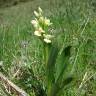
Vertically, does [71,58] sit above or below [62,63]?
below

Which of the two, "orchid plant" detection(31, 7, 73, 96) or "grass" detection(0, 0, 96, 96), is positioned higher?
"orchid plant" detection(31, 7, 73, 96)

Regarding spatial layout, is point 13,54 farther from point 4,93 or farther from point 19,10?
point 19,10

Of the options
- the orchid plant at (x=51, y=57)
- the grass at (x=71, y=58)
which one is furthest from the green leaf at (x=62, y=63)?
the grass at (x=71, y=58)

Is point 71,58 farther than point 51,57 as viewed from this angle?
Yes

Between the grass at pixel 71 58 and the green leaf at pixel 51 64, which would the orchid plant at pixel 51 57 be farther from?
the grass at pixel 71 58

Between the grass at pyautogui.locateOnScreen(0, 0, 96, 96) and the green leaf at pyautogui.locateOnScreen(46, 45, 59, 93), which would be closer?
the green leaf at pyautogui.locateOnScreen(46, 45, 59, 93)

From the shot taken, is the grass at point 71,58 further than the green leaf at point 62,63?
Yes

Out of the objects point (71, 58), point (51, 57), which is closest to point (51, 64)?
point (51, 57)

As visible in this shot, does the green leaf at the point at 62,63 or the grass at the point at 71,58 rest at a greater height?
the green leaf at the point at 62,63

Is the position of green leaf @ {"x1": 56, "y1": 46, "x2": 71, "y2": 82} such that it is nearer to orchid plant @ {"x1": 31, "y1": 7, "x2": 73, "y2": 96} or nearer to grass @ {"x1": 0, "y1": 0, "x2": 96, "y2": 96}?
orchid plant @ {"x1": 31, "y1": 7, "x2": 73, "y2": 96}

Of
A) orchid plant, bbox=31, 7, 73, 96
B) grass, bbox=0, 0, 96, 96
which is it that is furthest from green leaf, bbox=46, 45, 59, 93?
grass, bbox=0, 0, 96, 96

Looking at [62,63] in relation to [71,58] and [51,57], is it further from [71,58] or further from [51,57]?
[71,58]

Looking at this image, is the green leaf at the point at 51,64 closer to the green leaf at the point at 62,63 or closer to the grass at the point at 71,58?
the green leaf at the point at 62,63
